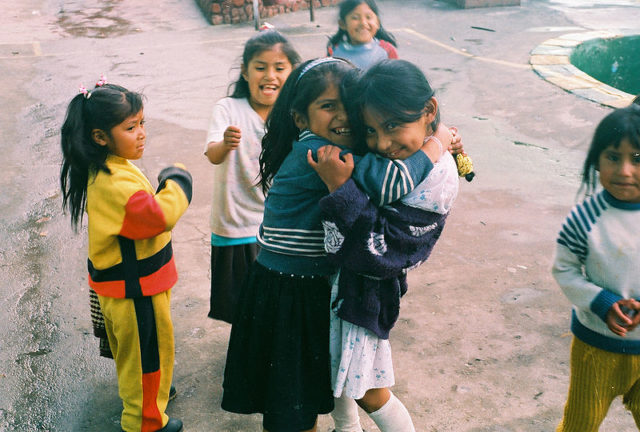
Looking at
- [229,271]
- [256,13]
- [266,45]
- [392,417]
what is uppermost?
[266,45]

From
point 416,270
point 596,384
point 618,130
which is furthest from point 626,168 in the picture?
point 416,270

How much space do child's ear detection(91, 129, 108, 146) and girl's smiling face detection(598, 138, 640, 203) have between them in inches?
65.2

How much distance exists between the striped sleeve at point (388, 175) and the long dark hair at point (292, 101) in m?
0.25

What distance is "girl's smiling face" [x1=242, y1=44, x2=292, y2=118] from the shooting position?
2.55 meters

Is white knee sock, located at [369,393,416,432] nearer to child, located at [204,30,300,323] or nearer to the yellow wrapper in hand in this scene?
the yellow wrapper in hand

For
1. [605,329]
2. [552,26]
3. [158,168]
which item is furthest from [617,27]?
[605,329]

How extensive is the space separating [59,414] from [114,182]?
112 centimetres

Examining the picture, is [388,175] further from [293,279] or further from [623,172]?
[623,172]

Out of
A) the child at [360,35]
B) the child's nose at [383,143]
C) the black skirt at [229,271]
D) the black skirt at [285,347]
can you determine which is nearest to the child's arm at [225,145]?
the black skirt at [229,271]

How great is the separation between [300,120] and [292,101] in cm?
6

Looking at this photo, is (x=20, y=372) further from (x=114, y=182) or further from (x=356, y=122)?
(x=356, y=122)

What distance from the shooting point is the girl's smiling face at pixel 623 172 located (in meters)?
1.88

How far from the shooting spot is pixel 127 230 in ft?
7.19

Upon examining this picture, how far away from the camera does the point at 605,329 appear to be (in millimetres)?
1983
